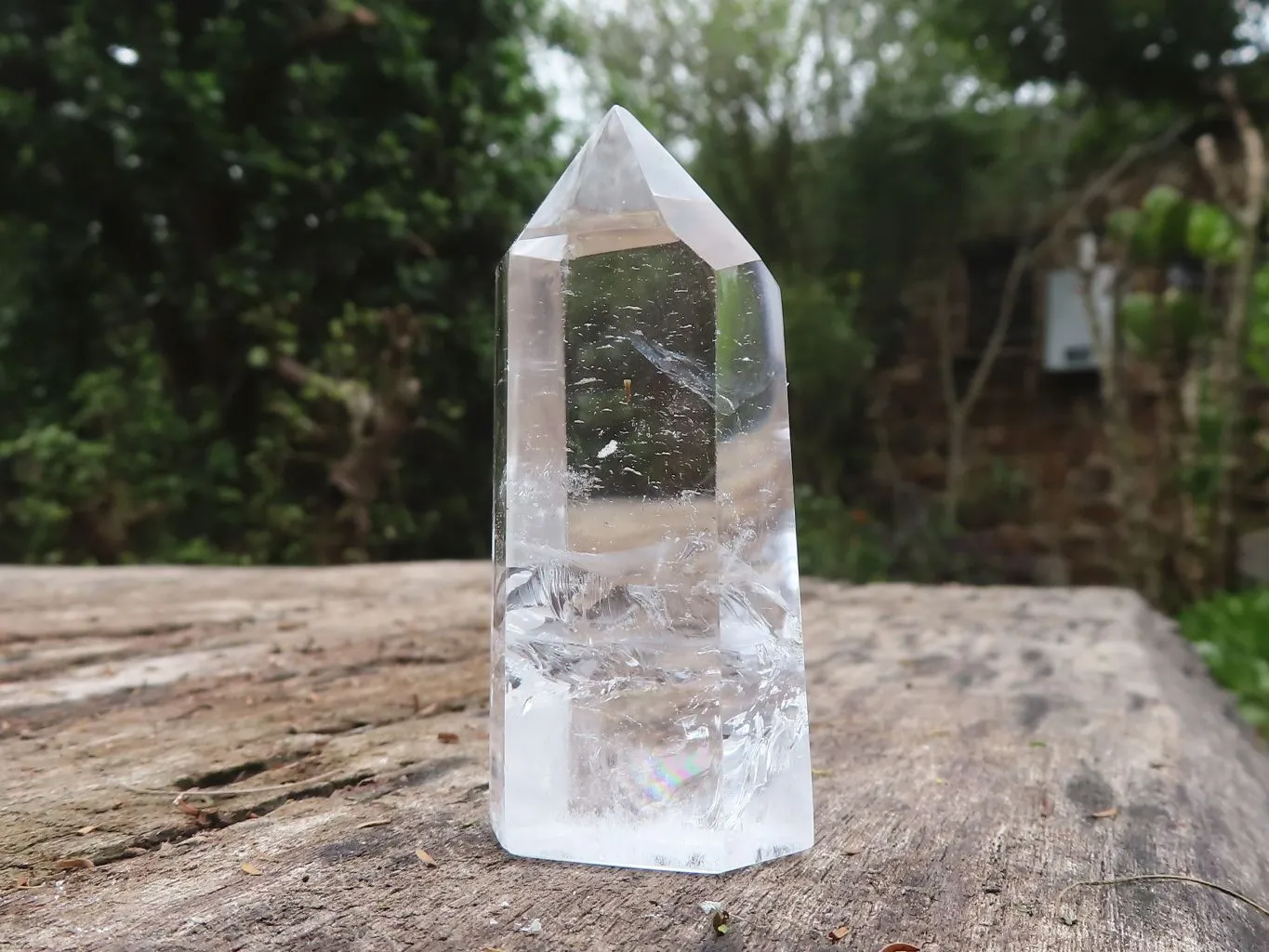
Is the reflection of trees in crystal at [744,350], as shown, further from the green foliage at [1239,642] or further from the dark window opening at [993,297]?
the dark window opening at [993,297]

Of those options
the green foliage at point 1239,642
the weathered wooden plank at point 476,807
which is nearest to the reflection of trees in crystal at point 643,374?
the weathered wooden plank at point 476,807

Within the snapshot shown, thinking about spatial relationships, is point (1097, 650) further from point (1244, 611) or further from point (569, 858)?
point (1244, 611)

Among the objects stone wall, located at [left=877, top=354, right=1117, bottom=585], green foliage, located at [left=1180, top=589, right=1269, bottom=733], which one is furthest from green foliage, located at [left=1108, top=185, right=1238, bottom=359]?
green foliage, located at [left=1180, top=589, right=1269, bottom=733]

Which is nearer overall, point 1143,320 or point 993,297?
point 1143,320

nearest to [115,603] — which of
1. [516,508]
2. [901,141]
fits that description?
[516,508]

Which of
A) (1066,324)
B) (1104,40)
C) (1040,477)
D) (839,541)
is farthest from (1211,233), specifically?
(839,541)

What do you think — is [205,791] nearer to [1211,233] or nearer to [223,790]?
[223,790]
